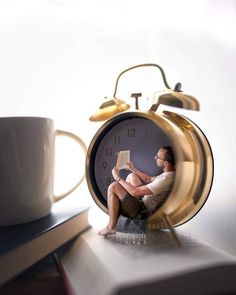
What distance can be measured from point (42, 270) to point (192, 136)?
0.29 meters

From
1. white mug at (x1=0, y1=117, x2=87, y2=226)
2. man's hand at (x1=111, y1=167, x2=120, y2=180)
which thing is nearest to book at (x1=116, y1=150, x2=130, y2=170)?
man's hand at (x1=111, y1=167, x2=120, y2=180)

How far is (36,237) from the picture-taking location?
388 millimetres

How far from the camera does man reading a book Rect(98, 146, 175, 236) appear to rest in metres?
0.39

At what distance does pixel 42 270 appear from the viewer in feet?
1.42

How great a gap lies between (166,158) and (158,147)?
0.06 ft

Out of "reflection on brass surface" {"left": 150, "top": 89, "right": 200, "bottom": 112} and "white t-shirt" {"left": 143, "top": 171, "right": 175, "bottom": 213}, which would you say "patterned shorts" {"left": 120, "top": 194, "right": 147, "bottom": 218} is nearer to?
"white t-shirt" {"left": 143, "top": 171, "right": 175, "bottom": 213}

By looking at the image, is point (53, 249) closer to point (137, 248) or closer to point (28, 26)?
point (137, 248)

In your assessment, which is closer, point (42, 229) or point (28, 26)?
point (42, 229)

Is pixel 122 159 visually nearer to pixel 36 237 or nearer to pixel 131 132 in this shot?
pixel 131 132

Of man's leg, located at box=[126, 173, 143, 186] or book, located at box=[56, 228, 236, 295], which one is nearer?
book, located at box=[56, 228, 236, 295]

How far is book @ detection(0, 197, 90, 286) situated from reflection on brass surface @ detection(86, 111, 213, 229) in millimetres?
72

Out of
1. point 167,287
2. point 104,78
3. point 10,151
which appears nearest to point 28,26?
point 104,78

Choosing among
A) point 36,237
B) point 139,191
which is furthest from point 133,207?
point 36,237

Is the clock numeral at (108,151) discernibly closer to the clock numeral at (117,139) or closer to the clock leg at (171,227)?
the clock numeral at (117,139)
